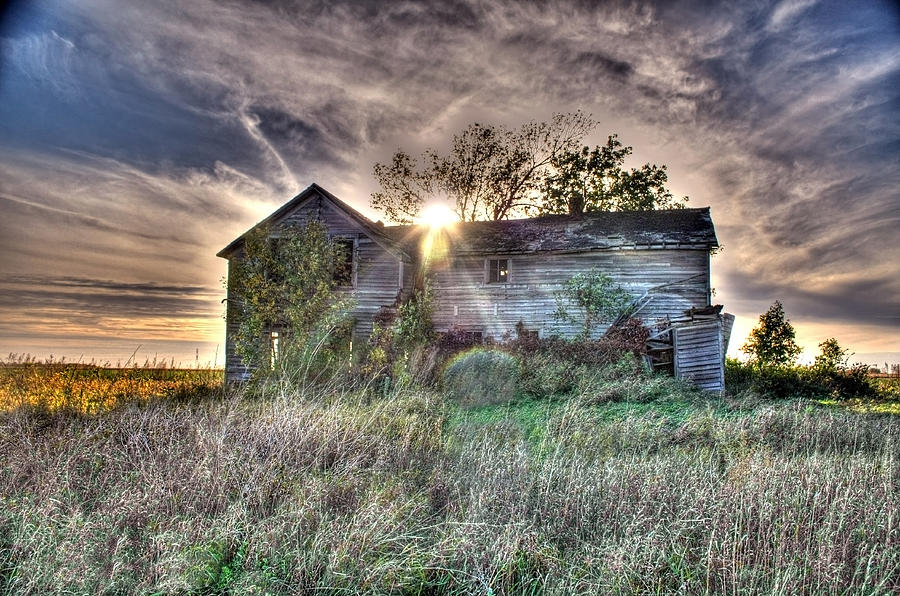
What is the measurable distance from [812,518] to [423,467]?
386 centimetres

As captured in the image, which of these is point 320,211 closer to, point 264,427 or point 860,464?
point 264,427

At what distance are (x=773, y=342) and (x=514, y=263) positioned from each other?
1096cm

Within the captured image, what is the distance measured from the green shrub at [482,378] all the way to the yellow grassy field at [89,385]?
18.3 ft

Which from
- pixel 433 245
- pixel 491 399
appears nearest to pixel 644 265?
pixel 433 245

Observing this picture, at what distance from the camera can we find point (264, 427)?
6.52m

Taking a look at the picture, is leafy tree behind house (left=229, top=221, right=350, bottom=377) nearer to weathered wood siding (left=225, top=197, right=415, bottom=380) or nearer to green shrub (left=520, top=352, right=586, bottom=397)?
weathered wood siding (left=225, top=197, right=415, bottom=380)

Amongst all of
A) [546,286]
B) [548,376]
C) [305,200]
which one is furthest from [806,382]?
[305,200]

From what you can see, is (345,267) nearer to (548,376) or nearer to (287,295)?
(287,295)

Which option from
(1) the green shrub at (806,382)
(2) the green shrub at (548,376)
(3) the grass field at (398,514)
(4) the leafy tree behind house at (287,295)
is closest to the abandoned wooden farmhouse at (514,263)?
(4) the leafy tree behind house at (287,295)

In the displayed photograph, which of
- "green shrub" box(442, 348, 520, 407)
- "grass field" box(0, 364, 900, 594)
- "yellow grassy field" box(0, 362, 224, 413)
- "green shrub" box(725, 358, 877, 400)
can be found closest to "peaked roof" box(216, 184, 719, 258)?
"green shrub" box(725, 358, 877, 400)

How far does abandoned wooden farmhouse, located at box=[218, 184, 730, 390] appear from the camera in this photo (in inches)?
795

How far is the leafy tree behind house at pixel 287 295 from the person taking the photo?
1664 centimetres

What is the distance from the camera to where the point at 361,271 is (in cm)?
2141

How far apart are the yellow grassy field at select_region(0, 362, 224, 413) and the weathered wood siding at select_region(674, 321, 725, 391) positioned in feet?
44.2
